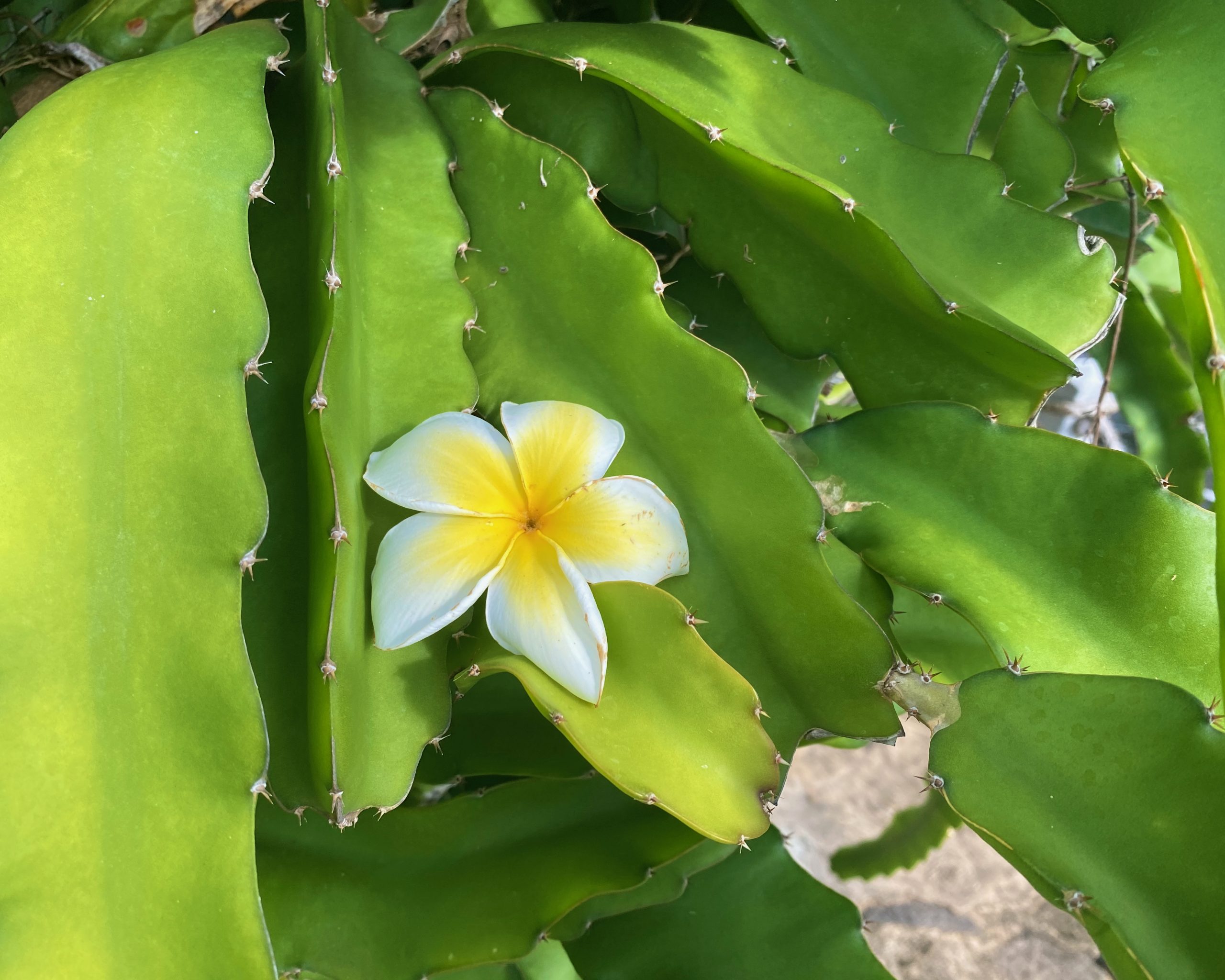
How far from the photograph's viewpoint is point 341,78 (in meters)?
0.97

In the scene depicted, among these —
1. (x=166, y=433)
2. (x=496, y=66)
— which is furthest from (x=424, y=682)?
(x=496, y=66)

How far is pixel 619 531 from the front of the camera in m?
0.84

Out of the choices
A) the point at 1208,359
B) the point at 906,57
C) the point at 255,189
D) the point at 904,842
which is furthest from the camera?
the point at 904,842

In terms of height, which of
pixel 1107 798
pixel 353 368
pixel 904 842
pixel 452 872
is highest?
pixel 353 368

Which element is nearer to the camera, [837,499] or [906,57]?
[837,499]

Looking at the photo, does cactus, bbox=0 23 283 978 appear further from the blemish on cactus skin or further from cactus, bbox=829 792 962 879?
cactus, bbox=829 792 962 879

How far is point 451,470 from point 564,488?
10 cm

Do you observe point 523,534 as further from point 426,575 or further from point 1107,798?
point 1107,798

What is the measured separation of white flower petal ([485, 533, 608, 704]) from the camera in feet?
2.55

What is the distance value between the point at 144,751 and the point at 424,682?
0.72 feet

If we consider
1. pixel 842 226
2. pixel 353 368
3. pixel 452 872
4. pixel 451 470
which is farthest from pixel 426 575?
pixel 842 226

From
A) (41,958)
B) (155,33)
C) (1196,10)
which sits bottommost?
(41,958)

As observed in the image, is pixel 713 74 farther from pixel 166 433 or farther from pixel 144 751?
pixel 144 751

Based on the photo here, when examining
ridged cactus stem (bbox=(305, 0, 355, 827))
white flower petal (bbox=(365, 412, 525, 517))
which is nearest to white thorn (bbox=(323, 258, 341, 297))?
ridged cactus stem (bbox=(305, 0, 355, 827))
